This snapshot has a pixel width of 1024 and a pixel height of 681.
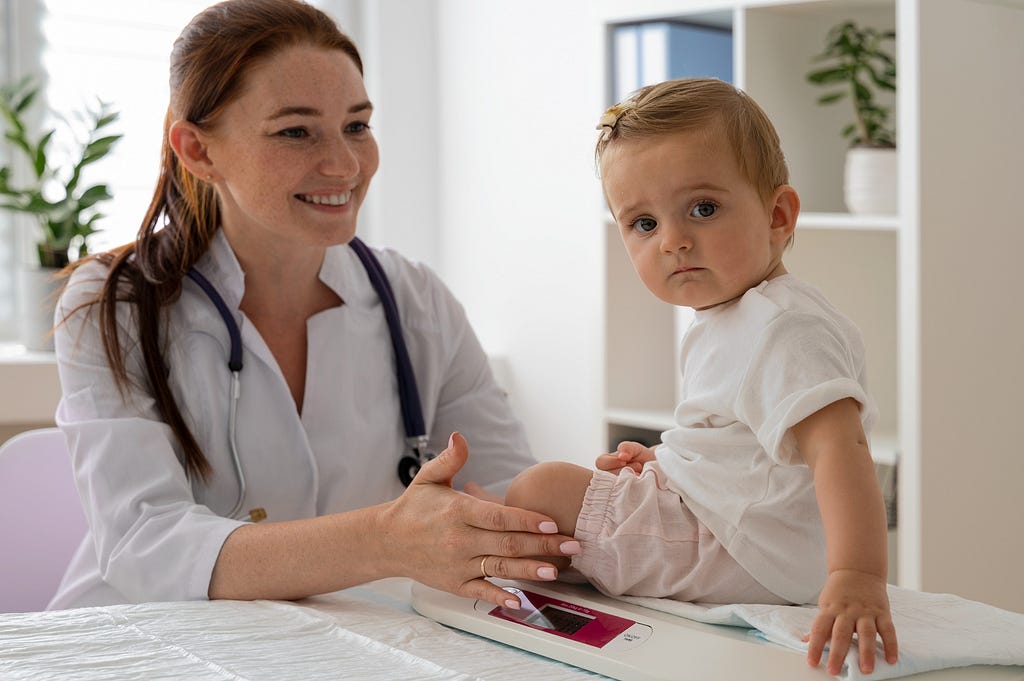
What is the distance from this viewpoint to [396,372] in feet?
5.22

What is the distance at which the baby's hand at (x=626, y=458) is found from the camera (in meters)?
1.16

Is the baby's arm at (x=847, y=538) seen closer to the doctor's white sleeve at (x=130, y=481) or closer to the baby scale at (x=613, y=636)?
the baby scale at (x=613, y=636)

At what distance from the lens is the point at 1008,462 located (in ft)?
6.73

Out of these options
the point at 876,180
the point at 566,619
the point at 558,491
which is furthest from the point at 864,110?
the point at 566,619

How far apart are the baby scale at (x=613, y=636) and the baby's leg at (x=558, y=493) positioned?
0.21 ft

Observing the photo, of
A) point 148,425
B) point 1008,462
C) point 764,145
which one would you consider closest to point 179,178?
point 148,425

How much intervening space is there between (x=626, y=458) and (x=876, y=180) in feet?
3.91

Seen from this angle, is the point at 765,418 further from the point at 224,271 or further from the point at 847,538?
the point at 224,271

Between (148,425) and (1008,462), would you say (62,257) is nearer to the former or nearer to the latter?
(148,425)

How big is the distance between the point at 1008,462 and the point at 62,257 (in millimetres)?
2016

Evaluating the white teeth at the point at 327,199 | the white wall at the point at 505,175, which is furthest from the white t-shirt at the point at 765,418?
the white wall at the point at 505,175

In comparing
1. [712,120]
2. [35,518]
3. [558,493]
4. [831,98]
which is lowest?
[35,518]

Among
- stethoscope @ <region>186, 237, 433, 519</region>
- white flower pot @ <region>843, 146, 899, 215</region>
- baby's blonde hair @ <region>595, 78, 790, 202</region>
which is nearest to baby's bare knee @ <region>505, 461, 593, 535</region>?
baby's blonde hair @ <region>595, 78, 790, 202</region>

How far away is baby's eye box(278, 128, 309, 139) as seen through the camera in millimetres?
1471
